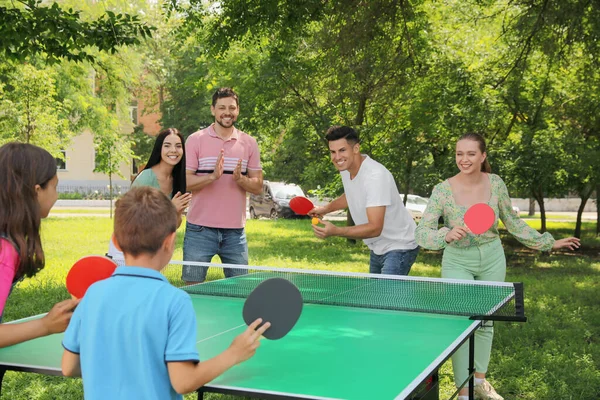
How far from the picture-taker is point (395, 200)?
5598 mm

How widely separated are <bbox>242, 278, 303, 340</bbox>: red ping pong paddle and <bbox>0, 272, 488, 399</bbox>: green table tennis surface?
24 centimetres

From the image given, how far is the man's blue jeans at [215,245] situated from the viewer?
590 centimetres

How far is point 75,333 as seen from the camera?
2506 mm

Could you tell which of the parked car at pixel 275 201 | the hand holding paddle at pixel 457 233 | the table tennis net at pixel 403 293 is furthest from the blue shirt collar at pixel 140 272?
the parked car at pixel 275 201

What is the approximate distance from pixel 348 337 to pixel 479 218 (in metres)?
1.54

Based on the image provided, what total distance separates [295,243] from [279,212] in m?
10.4

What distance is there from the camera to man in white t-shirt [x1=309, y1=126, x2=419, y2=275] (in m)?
5.35

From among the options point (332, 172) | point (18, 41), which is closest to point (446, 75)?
point (332, 172)

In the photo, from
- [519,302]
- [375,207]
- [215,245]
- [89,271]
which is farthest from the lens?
[215,245]

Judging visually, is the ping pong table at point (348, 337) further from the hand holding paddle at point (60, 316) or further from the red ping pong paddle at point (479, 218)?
the red ping pong paddle at point (479, 218)

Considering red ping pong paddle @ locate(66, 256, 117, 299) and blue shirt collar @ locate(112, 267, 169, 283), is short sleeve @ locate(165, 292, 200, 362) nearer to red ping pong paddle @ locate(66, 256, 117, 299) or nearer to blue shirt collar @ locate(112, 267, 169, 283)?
blue shirt collar @ locate(112, 267, 169, 283)

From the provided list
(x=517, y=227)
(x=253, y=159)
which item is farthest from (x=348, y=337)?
(x=253, y=159)

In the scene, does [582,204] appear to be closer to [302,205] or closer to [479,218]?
[302,205]

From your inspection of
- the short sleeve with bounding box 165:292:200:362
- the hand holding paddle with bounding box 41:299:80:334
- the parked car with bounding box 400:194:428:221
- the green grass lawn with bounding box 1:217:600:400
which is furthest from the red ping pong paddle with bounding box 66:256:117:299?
the parked car with bounding box 400:194:428:221
